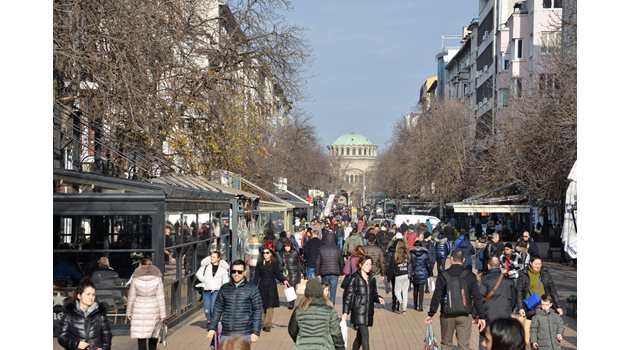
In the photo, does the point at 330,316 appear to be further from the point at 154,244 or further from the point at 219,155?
the point at 219,155

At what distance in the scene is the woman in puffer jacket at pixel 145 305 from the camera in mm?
14023

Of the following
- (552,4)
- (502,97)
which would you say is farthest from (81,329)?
(502,97)

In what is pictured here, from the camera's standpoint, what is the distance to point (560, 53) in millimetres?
40062

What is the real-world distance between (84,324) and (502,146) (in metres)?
43.8

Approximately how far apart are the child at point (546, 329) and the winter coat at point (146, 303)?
175 inches

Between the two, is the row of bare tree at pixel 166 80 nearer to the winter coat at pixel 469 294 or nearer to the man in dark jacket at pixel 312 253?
the man in dark jacket at pixel 312 253

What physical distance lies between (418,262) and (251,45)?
39.2ft

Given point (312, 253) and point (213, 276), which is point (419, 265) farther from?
point (213, 276)

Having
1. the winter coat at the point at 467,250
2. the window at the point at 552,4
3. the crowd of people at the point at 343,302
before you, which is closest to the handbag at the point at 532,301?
the crowd of people at the point at 343,302

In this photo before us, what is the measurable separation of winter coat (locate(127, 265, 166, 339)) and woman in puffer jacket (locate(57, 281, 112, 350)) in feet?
9.93

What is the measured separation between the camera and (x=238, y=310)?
12.5m

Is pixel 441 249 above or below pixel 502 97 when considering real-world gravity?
below
